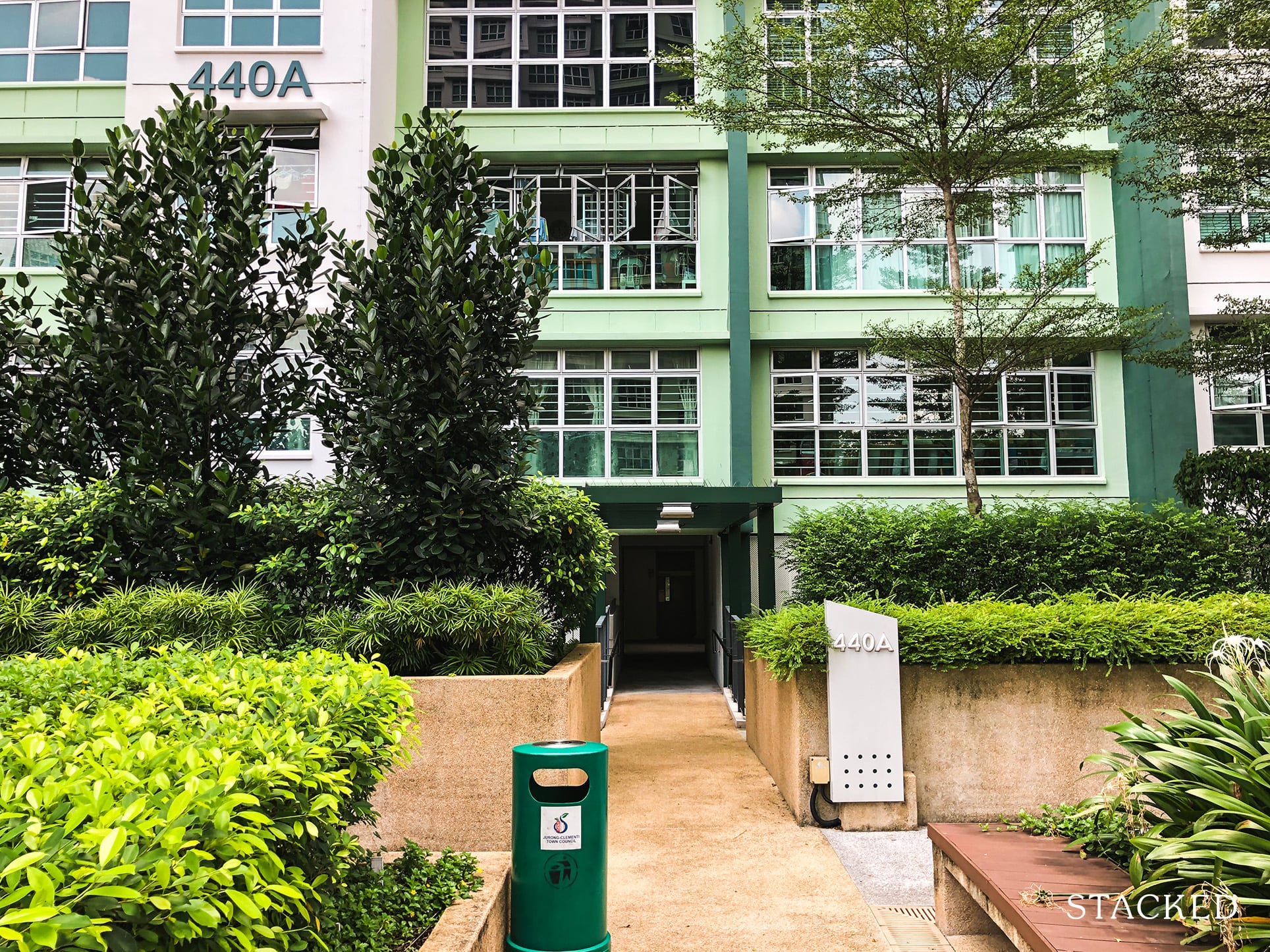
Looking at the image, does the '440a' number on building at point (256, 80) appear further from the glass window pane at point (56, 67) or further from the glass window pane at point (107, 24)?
the glass window pane at point (56, 67)

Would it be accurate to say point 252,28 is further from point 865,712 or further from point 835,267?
point 865,712

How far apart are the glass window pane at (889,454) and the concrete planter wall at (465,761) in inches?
443

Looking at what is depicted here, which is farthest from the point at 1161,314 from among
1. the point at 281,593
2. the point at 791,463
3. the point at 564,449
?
the point at 281,593

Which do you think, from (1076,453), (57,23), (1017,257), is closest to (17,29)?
(57,23)

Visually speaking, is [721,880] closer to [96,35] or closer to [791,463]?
[791,463]

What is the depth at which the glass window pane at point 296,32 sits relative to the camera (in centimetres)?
1480

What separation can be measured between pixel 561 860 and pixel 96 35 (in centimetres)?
1732

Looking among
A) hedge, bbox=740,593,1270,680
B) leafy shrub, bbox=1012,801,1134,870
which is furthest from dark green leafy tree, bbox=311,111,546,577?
leafy shrub, bbox=1012,801,1134,870

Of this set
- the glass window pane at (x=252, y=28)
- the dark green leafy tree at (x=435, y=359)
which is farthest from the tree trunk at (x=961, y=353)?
the glass window pane at (x=252, y=28)

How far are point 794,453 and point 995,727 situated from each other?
9.10 m

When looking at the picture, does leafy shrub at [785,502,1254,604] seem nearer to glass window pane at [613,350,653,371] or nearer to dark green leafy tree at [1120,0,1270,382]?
dark green leafy tree at [1120,0,1270,382]

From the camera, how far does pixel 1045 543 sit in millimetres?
10438

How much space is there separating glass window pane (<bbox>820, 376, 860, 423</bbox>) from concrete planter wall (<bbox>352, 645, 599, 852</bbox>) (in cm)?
1131

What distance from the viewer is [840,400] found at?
16.1 meters
